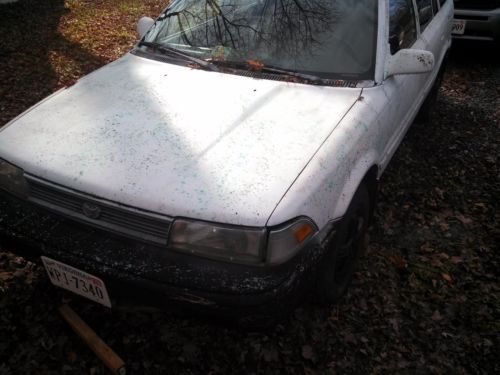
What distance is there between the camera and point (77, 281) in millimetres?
1888

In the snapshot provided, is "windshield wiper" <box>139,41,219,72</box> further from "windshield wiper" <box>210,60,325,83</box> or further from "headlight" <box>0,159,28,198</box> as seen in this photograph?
"headlight" <box>0,159,28,198</box>

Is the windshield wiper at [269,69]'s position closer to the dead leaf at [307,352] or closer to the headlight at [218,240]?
the headlight at [218,240]

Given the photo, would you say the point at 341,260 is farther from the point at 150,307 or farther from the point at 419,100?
the point at 419,100

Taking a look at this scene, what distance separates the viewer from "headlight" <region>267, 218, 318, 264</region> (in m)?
1.68

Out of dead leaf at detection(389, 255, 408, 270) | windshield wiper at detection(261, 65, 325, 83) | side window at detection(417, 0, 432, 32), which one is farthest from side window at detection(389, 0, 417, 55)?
dead leaf at detection(389, 255, 408, 270)

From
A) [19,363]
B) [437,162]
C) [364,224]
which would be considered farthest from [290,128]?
[437,162]

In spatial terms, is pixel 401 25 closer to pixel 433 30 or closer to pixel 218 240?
pixel 433 30

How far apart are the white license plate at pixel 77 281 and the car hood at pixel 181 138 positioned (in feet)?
1.19

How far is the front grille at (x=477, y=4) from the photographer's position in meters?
5.80

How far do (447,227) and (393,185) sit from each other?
2.03 ft

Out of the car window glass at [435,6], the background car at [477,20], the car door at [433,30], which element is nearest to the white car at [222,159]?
the car door at [433,30]

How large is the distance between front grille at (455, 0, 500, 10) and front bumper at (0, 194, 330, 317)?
564cm

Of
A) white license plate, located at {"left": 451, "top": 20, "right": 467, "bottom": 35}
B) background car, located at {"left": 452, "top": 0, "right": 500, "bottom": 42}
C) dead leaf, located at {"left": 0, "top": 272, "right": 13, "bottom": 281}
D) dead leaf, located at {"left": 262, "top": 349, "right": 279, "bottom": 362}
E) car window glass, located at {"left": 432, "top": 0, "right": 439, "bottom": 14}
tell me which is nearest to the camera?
dead leaf, located at {"left": 262, "top": 349, "right": 279, "bottom": 362}

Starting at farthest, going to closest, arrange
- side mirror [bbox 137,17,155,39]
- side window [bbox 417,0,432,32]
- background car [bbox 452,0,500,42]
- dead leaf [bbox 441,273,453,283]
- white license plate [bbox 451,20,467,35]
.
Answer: background car [bbox 452,0,500,42] → white license plate [bbox 451,20,467,35] → side window [bbox 417,0,432,32] → side mirror [bbox 137,17,155,39] → dead leaf [bbox 441,273,453,283]
